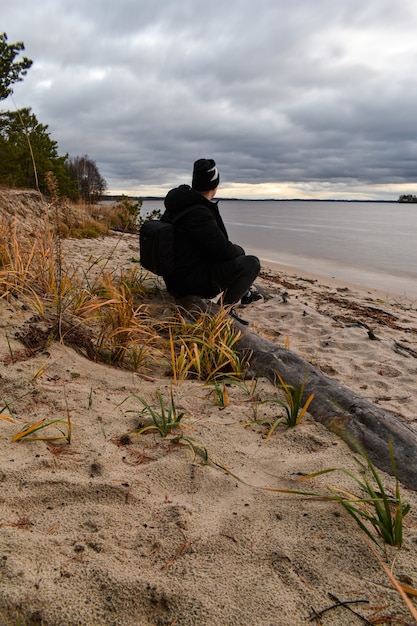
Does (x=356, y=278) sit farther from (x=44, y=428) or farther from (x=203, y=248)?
(x=44, y=428)

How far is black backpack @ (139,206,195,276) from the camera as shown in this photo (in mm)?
4449

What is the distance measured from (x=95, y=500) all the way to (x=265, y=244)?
1960cm

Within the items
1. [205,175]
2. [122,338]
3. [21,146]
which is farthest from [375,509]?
[21,146]

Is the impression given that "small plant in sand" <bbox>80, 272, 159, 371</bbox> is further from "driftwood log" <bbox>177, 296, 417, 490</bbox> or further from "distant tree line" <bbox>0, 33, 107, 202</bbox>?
"distant tree line" <bbox>0, 33, 107, 202</bbox>

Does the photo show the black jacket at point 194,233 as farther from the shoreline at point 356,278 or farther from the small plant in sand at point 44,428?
the shoreline at point 356,278

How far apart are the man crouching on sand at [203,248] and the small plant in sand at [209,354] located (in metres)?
0.96

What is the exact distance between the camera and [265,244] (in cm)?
2061

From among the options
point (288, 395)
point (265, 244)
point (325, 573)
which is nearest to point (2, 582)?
point (325, 573)

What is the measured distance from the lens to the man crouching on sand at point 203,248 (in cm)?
448

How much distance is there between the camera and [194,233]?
14.7ft

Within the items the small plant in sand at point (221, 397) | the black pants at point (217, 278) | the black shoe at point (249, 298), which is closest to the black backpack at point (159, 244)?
the black pants at point (217, 278)

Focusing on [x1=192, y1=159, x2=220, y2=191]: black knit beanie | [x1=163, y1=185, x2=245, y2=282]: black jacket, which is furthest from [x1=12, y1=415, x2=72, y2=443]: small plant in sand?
[x1=192, y1=159, x2=220, y2=191]: black knit beanie

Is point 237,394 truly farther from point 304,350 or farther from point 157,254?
point 157,254

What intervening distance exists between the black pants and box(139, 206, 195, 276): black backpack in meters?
0.22
